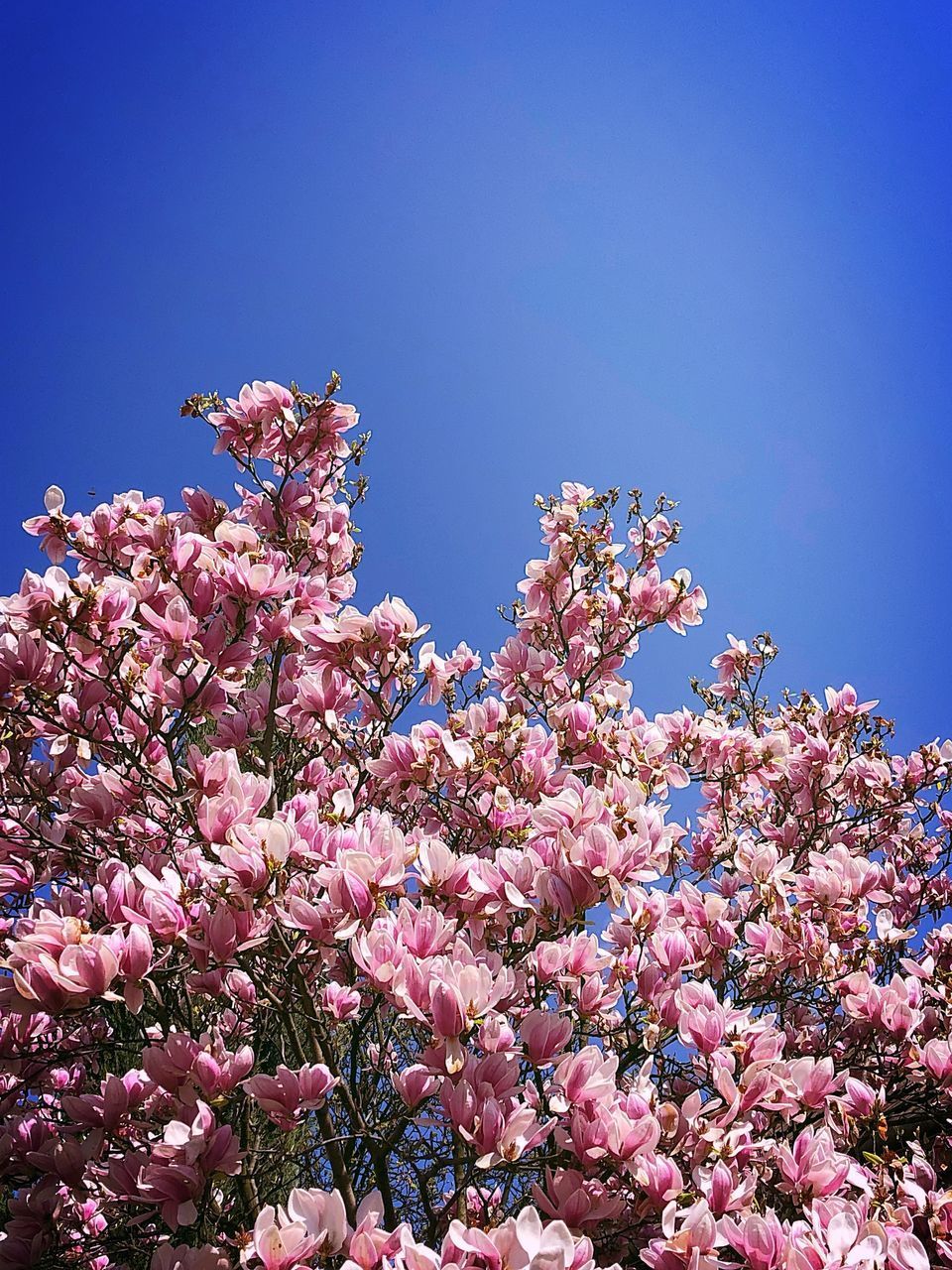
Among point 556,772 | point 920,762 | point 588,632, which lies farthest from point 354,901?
point 920,762

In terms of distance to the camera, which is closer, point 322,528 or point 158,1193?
point 158,1193

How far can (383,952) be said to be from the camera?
1.65 meters

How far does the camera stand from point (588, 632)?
3773mm

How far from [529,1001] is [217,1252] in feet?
2.93

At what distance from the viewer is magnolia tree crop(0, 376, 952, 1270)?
64.7 inches

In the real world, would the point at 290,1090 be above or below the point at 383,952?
below

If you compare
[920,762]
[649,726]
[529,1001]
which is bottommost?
[529,1001]

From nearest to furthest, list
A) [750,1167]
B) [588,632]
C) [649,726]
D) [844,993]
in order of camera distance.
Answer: [750,1167] < [844,993] < [649,726] < [588,632]

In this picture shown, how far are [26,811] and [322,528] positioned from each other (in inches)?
60.2

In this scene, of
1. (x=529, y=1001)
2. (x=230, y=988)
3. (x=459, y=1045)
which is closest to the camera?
(x=459, y=1045)

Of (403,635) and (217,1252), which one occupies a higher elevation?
(403,635)

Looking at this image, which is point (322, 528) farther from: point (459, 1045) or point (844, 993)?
point (844, 993)

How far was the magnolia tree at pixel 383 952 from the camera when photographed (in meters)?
1.64

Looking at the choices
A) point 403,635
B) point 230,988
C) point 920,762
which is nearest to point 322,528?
point 403,635
